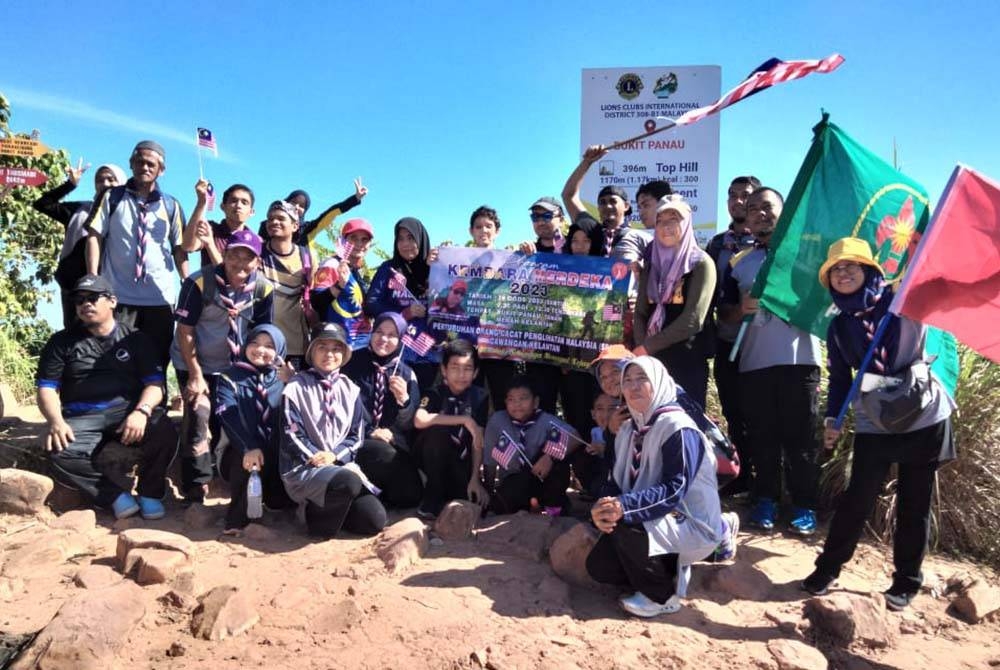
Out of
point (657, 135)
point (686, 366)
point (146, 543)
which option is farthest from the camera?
point (657, 135)

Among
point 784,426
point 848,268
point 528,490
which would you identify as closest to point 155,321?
point 528,490

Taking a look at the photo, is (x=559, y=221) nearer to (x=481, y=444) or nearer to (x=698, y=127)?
(x=481, y=444)

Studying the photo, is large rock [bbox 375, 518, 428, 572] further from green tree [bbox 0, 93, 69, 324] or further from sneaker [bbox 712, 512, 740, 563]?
green tree [bbox 0, 93, 69, 324]

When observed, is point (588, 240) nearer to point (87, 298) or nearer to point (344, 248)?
point (344, 248)

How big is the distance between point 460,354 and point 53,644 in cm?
303

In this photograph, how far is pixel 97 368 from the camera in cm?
507

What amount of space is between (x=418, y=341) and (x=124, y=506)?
2.53m

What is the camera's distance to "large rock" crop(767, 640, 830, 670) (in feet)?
11.0

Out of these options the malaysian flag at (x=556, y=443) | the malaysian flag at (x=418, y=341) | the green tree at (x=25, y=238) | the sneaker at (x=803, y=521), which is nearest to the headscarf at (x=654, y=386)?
the malaysian flag at (x=556, y=443)

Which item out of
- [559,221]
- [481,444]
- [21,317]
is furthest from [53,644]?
[21,317]

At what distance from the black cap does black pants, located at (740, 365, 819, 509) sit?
15.9 feet

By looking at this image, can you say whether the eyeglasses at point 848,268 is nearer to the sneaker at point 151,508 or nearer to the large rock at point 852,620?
the large rock at point 852,620

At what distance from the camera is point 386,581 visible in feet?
13.1

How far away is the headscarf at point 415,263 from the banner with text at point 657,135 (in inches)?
105
